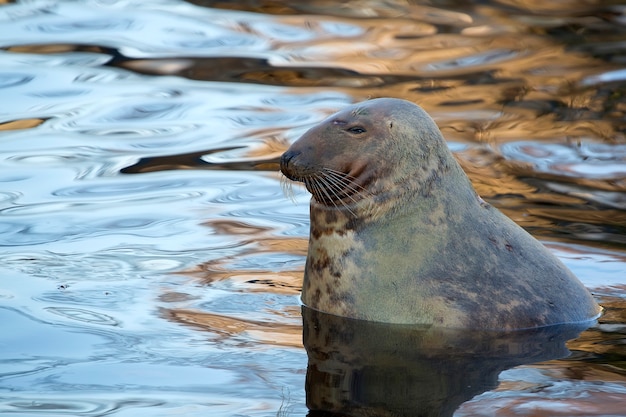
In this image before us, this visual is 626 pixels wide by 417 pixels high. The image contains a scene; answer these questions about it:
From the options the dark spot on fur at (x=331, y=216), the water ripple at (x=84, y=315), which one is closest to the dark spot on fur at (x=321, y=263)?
the dark spot on fur at (x=331, y=216)

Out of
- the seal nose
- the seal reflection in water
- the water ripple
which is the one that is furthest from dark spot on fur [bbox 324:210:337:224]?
the water ripple

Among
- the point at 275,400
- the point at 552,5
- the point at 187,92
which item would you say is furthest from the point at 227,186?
the point at 552,5

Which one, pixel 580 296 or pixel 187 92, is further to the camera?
pixel 187 92

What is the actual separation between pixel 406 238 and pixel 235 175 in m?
3.67

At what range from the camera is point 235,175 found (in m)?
9.95

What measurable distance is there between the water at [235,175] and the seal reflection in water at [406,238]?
0.26 metres

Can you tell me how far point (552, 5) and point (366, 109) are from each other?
37.7 ft

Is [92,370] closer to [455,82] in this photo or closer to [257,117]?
[257,117]

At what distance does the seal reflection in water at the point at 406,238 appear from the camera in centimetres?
634

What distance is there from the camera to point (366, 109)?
21.6ft

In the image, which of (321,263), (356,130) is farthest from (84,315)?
(356,130)

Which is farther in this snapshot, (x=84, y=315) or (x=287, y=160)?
(x=84, y=315)

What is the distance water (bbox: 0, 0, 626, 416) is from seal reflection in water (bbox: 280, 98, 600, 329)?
26cm

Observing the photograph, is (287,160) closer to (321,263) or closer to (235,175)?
(321,263)
